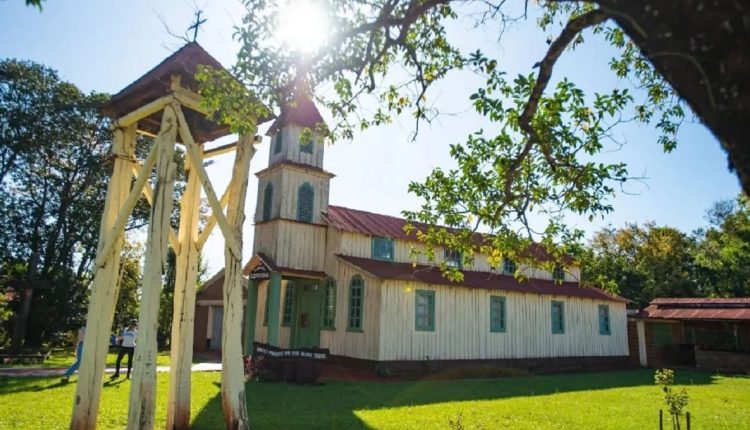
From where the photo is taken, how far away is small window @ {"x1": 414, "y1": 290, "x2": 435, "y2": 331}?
64.3 feet

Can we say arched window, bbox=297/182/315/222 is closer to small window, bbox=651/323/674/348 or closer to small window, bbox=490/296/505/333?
small window, bbox=490/296/505/333

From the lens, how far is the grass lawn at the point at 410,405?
365 inches

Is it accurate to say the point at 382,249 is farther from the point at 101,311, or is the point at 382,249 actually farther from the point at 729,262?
the point at 729,262

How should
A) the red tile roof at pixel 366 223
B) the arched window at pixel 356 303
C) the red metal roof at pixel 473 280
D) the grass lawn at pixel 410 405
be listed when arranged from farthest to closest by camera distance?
the red tile roof at pixel 366 223, the red metal roof at pixel 473 280, the arched window at pixel 356 303, the grass lawn at pixel 410 405

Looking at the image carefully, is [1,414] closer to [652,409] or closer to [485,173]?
[485,173]

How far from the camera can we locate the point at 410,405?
38.4ft

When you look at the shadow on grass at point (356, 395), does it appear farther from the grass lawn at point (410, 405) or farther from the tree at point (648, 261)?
the tree at point (648, 261)

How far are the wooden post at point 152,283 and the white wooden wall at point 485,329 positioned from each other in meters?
12.2

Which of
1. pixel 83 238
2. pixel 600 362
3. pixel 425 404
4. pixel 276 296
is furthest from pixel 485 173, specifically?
pixel 83 238

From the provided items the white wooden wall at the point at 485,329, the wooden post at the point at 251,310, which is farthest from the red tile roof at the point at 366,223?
the wooden post at the point at 251,310

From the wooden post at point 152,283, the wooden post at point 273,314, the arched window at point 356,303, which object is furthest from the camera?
the arched window at point 356,303

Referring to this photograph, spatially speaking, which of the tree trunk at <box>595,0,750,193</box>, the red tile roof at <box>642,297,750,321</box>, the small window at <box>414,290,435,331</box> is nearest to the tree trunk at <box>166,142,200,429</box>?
the tree trunk at <box>595,0,750,193</box>

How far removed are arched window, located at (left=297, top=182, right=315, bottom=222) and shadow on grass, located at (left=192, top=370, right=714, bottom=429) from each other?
739 cm

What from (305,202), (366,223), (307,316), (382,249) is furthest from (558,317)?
(305,202)
